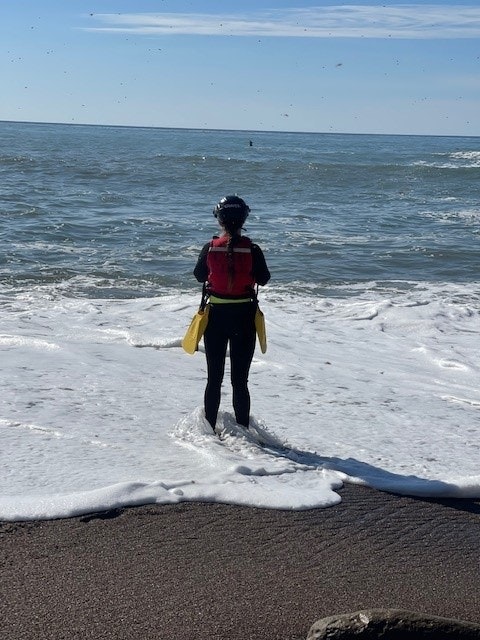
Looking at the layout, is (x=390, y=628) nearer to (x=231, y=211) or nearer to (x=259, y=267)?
(x=259, y=267)

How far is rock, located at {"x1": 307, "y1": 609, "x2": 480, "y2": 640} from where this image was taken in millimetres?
3344

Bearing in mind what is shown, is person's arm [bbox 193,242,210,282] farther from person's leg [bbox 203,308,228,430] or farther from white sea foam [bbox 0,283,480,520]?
white sea foam [bbox 0,283,480,520]

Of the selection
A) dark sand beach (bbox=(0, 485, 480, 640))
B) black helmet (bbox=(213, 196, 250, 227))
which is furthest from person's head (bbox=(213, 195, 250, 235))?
dark sand beach (bbox=(0, 485, 480, 640))

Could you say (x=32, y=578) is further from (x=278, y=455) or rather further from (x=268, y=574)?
(x=278, y=455)

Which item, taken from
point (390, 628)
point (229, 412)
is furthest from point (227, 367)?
point (390, 628)

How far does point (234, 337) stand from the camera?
608 cm

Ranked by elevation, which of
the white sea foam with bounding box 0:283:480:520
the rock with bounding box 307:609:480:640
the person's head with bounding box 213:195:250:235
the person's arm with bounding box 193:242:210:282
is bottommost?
the white sea foam with bounding box 0:283:480:520

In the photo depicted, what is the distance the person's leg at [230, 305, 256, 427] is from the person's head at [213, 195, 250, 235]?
1.82ft

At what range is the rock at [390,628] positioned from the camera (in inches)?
132

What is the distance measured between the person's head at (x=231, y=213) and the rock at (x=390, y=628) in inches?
117

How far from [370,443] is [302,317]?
5332mm

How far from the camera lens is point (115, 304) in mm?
12148

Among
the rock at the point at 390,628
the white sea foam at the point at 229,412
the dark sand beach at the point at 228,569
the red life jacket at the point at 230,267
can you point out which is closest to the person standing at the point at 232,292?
the red life jacket at the point at 230,267

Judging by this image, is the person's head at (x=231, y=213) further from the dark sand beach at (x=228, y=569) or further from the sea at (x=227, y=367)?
the dark sand beach at (x=228, y=569)
